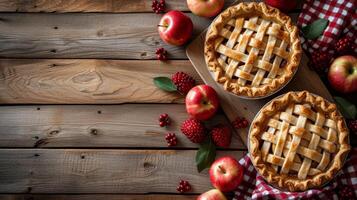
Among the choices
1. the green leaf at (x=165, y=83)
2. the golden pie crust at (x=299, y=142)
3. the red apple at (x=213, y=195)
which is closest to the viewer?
the golden pie crust at (x=299, y=142)

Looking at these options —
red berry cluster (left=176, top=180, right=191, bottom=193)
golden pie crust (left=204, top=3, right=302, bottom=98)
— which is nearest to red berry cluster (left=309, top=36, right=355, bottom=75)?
golden pie crust (left=204, top=3, right=302, bottom=98)

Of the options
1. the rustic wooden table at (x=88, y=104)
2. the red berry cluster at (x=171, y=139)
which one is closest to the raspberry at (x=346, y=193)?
the rustic wooden table at (x=88, y=104)

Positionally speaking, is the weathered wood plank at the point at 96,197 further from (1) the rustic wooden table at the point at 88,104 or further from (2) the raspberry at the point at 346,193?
(2) the raspberry at the point at 346,193

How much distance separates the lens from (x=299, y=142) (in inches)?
69.1

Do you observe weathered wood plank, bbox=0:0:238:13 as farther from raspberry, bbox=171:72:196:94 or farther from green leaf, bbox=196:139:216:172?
green leaf, bbox=196:139:216:172

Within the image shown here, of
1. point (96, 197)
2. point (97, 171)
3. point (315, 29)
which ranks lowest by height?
point (96, 197)

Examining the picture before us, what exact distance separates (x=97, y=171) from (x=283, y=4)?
1133 mm

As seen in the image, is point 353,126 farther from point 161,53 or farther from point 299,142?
point 161,53

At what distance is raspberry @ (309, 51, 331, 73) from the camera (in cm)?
188

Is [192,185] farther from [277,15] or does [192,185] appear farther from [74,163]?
[277,15]

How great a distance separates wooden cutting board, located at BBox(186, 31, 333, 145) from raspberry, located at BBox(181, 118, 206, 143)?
13 cm

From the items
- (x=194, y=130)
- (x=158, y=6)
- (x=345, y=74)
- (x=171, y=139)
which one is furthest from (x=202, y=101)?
(x=345, y=74)

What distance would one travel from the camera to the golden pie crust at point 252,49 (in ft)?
5.94

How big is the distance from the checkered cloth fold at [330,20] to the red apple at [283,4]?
57mm
